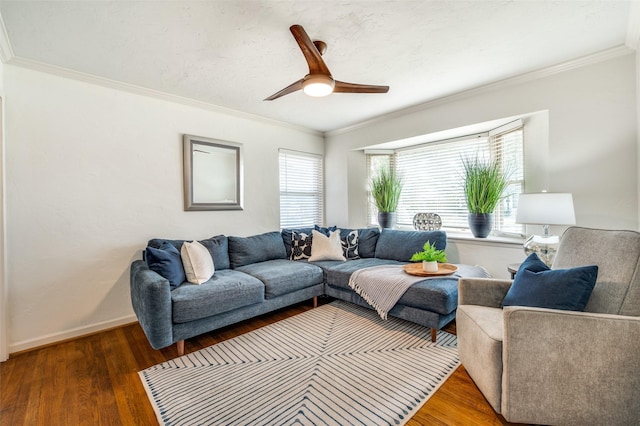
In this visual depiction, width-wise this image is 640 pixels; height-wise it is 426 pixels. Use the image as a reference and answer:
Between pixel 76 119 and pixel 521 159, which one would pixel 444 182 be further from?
pixel 76 119

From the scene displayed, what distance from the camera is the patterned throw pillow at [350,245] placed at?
3.79 meters

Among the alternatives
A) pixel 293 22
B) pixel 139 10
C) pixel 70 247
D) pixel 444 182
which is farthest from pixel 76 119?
pixel 444 182

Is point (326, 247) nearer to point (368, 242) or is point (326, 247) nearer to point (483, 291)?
point (368, 242)

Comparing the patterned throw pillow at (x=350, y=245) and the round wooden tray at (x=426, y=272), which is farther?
the patterned throw pillow at (x=350, y=245)

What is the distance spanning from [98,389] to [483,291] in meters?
2.67

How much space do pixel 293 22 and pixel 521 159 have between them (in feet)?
9.20

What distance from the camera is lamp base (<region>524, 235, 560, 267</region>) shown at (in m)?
2.45

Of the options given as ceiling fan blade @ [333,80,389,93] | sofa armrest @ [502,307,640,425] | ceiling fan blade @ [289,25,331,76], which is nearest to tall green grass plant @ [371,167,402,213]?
ceiling fan blade @ [333,80,389,93]

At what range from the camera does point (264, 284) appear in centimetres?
279

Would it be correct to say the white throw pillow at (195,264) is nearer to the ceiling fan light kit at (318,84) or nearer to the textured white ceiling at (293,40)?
the textured white ceiling at (293,40)

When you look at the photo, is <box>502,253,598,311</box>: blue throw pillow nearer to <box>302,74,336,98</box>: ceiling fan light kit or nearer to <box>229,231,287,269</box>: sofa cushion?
<box>302,74,336,98</box>: ceiling fan light kit

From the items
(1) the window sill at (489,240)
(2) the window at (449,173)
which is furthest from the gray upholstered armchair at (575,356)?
(2) the window at (449,173)

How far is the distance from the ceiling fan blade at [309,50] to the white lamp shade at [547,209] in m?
2.07

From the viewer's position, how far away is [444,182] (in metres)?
3.92
